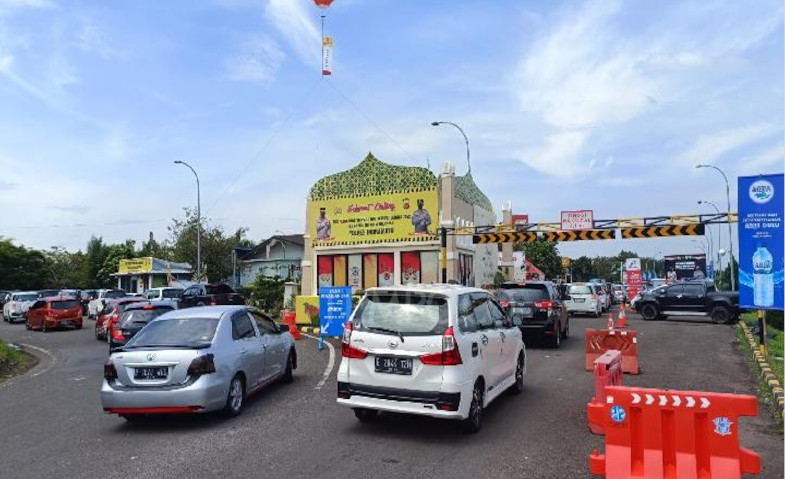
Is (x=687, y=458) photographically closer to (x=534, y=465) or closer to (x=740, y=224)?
(x=534, y=465)

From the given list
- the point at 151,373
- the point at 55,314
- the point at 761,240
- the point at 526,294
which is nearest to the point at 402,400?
the point at 151,373

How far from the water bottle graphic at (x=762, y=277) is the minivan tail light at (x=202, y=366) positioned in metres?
8.91

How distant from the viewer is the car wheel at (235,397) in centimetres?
822

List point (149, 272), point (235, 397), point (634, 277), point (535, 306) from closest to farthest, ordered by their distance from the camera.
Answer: point (235, 397) → point (535, 306) → point (634, 277) → point (149, 272)

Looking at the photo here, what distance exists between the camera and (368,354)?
725 centimetres

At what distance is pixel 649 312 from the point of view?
27.0 metres

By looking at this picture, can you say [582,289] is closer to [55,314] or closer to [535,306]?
[535,306]

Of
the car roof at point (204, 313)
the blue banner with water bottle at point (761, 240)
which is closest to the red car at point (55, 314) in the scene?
the car roof at point (204, 313)

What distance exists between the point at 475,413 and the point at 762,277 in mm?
6314

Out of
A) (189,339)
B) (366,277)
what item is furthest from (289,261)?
(189,339)

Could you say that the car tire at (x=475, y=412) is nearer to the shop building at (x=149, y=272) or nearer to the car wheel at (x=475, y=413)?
the car wheel at (x=475, y=413)

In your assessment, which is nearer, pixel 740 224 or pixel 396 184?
pixel 740 224

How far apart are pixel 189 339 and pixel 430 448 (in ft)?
12.3

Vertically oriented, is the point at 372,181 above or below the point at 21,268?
above
